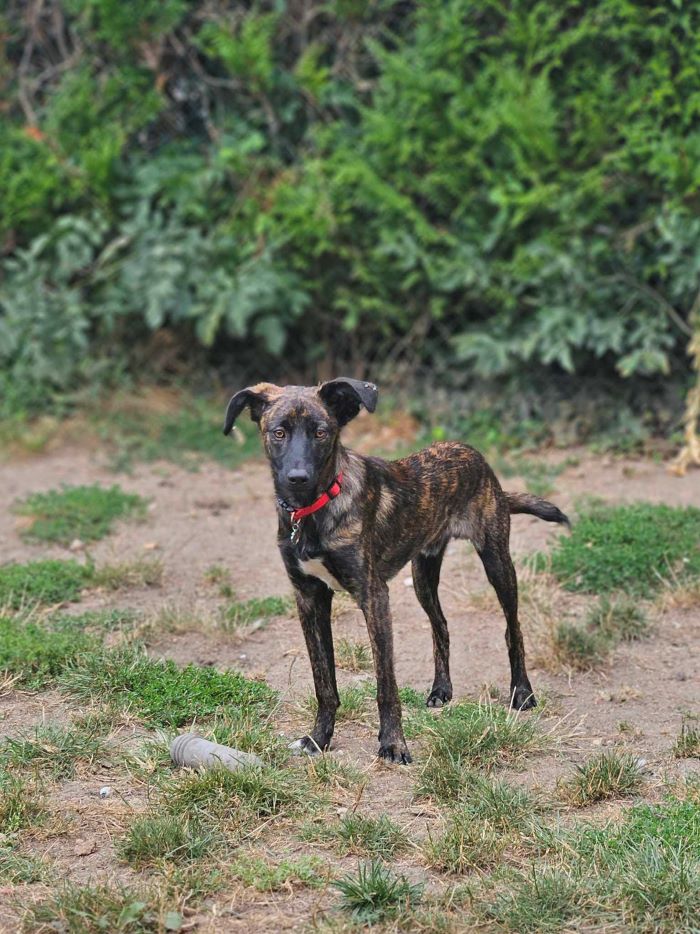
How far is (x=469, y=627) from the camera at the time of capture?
6.69 metres

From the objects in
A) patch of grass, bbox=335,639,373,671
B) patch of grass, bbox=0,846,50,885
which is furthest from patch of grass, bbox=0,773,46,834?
patch of grass, bbox=335,639,373,671

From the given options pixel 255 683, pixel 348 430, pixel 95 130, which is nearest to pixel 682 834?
pixel 255 683

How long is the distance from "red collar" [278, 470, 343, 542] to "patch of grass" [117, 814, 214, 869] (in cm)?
122

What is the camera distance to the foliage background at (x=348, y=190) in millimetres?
9016

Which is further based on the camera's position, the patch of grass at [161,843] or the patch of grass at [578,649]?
the patch of grass at [578,649]

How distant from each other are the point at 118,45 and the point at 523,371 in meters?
4.28

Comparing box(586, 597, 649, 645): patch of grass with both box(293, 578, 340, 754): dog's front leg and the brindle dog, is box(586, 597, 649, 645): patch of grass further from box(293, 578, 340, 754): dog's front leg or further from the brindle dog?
box(293, 578, 340, 754): dog's front leg

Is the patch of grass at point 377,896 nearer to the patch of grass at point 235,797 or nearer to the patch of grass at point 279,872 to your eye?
the patch of grass at point 279,872

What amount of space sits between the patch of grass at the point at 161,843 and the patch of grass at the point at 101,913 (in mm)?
272

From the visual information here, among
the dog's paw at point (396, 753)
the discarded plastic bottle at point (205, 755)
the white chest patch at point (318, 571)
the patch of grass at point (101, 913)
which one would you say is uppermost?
the white chest patch at point (318, 571)

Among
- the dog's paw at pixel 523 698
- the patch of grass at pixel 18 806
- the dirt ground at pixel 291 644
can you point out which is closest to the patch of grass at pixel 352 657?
the dirt ground at pixel 291 644

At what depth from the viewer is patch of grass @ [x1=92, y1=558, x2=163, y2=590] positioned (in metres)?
7.20

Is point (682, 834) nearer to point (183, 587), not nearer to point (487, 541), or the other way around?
point (487, 541)

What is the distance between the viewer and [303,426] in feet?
16.0
